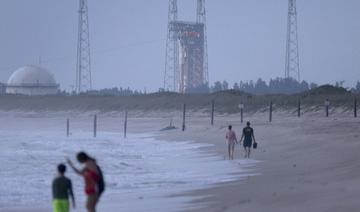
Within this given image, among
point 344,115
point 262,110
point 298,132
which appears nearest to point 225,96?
point 262,110

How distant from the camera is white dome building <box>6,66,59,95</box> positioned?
416 feet

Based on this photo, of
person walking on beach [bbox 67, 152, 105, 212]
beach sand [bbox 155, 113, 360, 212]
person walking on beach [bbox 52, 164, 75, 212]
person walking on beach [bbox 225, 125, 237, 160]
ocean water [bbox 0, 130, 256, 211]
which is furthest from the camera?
person walking on beach [bbox 225, 125, 237, 160]

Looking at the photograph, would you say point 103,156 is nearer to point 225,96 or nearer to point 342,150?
point 342,150

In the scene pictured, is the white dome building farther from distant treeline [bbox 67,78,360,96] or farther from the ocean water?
the ocean water

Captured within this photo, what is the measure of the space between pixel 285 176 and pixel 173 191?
10.7 feet

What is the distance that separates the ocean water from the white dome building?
85.2 meters

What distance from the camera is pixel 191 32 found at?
5049 inches

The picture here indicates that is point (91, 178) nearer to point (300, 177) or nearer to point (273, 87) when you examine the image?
point (300, 177)

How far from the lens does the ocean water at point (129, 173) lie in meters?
18.9

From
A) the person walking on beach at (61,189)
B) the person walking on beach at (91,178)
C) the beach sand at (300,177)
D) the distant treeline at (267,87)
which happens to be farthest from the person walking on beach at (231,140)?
the distant treeline at (267,87)

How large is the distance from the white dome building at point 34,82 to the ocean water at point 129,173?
8516 cm

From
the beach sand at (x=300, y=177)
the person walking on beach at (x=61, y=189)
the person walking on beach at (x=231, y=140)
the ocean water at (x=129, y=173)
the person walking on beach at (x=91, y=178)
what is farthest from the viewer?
the person walking on beach at (x=231, y=140)

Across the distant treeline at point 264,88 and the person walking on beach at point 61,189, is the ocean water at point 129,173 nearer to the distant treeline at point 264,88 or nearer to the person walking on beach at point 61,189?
the person walking on beach at point 61,189

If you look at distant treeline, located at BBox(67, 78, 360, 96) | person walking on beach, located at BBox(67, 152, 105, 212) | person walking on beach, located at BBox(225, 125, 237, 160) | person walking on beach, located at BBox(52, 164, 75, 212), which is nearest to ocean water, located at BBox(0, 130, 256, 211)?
person walking on beach, located at BBox(225, 125, 237, 160)
